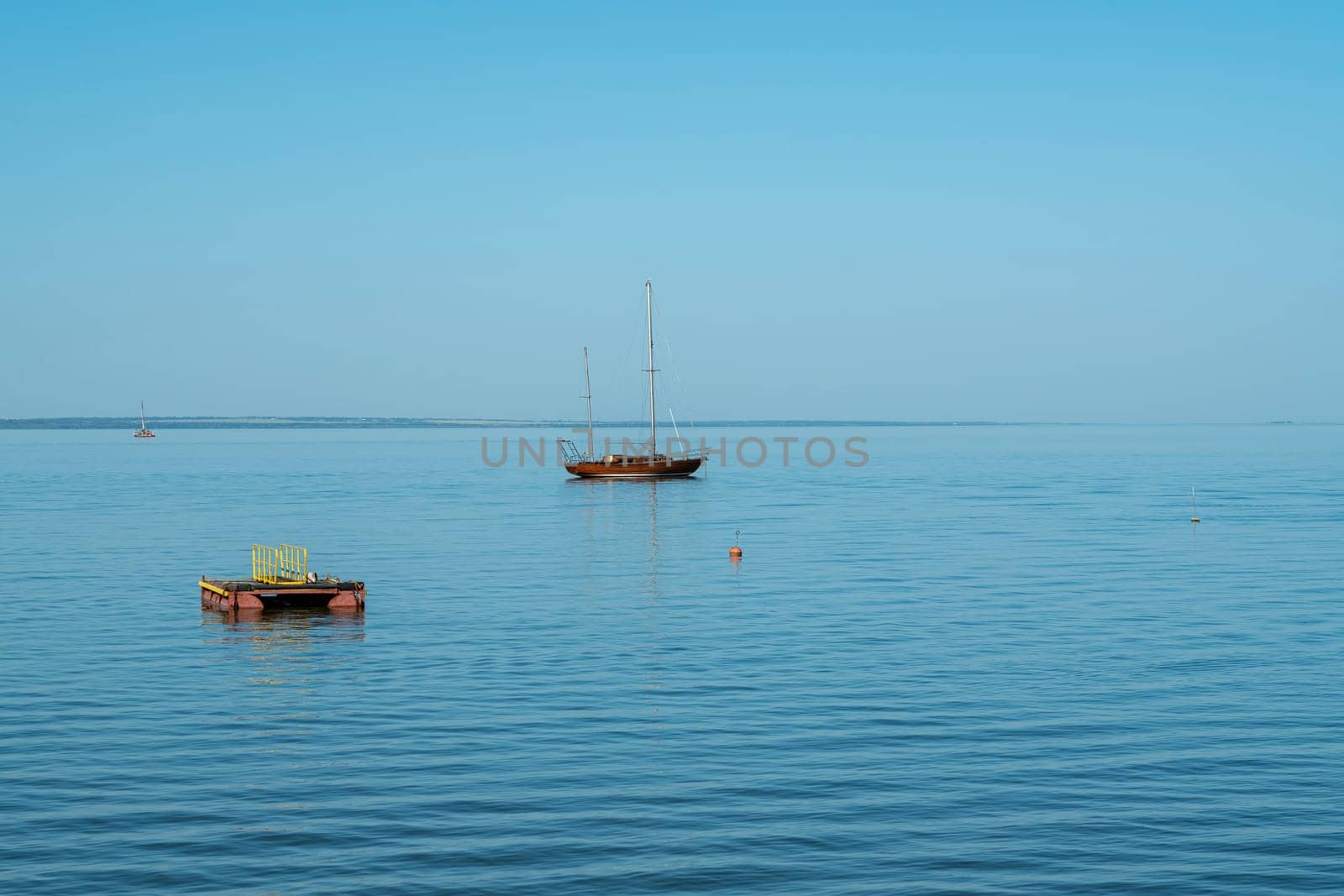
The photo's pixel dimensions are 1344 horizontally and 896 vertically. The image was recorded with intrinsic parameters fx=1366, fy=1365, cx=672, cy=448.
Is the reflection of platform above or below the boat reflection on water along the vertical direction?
above

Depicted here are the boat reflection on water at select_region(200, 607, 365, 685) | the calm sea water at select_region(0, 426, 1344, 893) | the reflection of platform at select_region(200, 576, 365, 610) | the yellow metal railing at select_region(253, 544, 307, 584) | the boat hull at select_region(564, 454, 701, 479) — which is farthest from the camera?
the boat hull at select_region(564, 454, 701, 479)

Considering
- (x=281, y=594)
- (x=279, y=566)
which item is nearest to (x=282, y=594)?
(x=281, y=594)

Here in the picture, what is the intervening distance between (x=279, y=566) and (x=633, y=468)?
274ft

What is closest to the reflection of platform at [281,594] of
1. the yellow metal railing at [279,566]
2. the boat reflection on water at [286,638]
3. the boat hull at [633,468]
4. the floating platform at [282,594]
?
the floating platform at [282,594]

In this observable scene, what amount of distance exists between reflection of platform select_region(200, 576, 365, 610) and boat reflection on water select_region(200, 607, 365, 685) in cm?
26

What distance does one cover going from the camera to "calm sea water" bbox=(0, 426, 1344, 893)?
20.3 meters

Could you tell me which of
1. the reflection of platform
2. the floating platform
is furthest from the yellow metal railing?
the reflection of platform

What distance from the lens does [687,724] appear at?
2853 centimetres

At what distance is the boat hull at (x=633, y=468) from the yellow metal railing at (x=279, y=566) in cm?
7450

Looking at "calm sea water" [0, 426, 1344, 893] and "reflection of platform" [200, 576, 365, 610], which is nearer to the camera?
"calm sea water" [0, 426, 1344, 893]

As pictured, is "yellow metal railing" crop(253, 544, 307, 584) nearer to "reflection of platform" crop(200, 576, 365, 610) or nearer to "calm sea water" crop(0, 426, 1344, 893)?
"reflection of platform" crop(200, 576, 365, 610)

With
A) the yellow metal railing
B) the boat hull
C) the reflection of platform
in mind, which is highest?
the boat hull

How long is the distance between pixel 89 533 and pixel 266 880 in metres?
61.3

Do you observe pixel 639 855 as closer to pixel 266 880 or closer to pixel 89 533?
pixel 266 880
